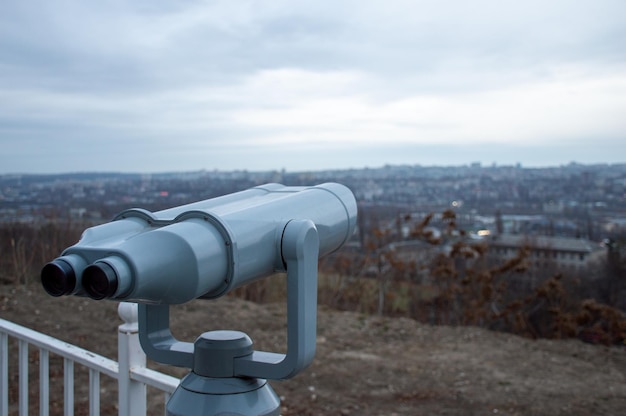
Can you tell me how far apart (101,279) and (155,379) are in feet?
3.41

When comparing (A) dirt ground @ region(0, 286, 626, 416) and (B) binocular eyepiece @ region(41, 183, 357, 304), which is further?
(A) dirt ground @ region(0, 286, 626, 416)

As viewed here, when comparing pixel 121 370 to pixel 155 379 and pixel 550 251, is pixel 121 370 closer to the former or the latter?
pixel 155 379

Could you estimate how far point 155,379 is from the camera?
1.76m

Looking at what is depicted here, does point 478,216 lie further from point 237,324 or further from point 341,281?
Result: point 237,324

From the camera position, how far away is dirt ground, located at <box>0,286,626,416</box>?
14.5 feet

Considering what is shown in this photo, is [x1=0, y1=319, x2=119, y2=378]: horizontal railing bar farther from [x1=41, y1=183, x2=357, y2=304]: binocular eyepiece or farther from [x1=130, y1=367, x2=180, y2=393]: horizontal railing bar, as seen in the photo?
[x1=41, y1=183, x2=357, y2=304]: binocular eyepiece

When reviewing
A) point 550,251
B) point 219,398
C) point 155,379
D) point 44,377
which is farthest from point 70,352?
point 550,251

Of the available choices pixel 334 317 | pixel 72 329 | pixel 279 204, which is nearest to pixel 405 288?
pixel 334 317

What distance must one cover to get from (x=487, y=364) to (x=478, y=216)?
614 centimetres

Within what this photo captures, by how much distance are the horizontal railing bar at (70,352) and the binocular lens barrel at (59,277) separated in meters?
1.20

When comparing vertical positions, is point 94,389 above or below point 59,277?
below

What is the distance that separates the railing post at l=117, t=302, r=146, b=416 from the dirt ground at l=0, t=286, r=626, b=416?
7.66 feet

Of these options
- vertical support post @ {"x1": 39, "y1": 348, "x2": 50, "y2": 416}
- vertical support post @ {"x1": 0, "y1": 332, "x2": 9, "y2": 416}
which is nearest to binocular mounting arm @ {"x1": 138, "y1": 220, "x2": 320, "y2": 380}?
vertical support post @ {"x1": 39, "y1": 348, "x2": 50, "y2": 416}

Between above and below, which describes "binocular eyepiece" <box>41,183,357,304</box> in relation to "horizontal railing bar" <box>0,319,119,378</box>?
above
